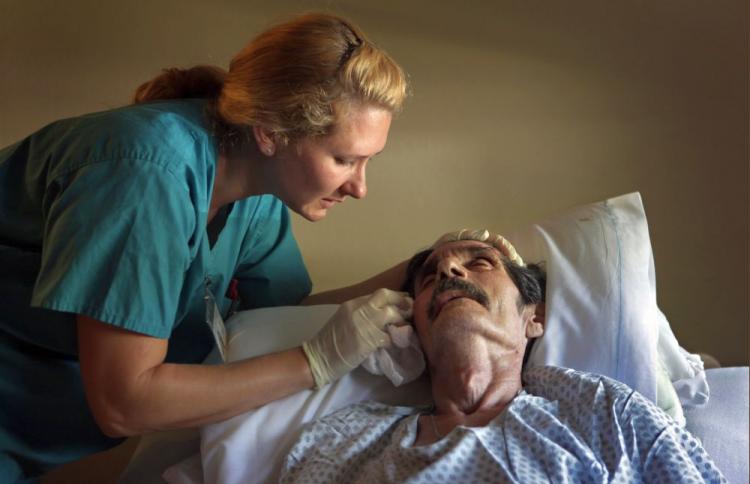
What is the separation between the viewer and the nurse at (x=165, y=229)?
110 centimetres

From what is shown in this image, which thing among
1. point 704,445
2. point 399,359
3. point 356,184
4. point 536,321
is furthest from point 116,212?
point 704,445

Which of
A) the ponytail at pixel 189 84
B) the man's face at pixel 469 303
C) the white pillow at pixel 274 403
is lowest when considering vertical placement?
the white pillow at pixel 274 403

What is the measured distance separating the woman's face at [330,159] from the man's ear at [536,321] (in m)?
0.45

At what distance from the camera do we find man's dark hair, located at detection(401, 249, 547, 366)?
56.8 inches

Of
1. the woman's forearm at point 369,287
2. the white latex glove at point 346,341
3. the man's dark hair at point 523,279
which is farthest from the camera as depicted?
the woman's forearm at point 369,287

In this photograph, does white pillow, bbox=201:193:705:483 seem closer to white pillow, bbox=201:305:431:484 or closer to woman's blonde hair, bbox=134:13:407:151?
white pillow, bbox=201:305:431:484

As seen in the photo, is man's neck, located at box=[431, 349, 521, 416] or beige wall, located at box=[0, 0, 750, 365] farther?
beige wall, located at box=[0, 0, 750, 365]

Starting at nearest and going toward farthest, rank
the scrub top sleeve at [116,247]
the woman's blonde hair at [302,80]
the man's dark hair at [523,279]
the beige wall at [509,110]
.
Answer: the scrub top sleeve at [116,247] → the woman's blonde hair at [302,80] → the man's dark hair at [523,279] → the beige wall at [509,110]

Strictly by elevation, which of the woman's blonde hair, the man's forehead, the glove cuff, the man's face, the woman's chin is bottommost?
the glove cuff

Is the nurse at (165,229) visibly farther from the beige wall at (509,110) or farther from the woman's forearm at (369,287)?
the beige wall at (509,110)

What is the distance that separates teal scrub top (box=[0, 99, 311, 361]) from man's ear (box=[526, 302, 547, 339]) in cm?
65

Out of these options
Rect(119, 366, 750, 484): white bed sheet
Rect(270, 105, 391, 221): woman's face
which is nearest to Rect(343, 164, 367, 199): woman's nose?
Rect(270, 105, 391, 221): woman's face

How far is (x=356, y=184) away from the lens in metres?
1.36

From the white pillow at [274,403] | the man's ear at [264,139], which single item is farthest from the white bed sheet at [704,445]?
the man's ear at [264,139]
